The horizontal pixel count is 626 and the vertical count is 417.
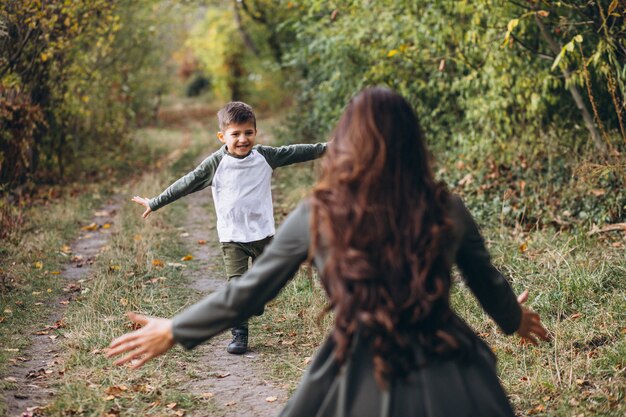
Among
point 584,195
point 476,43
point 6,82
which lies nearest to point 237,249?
point 584,195

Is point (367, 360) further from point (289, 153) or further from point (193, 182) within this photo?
point (289, 153)

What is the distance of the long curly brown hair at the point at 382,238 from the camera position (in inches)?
85.5

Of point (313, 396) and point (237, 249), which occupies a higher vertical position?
point (313, 396)

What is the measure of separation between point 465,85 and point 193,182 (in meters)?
5.07

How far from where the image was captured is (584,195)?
765cm

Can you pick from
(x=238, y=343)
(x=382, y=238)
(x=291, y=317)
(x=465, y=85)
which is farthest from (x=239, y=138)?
(x=465, y=85)

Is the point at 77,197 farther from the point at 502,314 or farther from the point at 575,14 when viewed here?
the point at 502,314

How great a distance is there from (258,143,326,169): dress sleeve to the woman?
2.99 m

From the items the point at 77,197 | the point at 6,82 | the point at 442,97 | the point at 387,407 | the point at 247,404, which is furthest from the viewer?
the point at 77,197

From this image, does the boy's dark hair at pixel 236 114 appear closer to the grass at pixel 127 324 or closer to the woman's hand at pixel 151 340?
the grass at pixel 127 324

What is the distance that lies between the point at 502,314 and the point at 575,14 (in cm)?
657

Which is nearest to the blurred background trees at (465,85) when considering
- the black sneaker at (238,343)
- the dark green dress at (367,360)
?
the black sneaker at (238,343)

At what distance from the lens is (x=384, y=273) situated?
218 cm

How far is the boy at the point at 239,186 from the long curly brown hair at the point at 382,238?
2.95 metres
